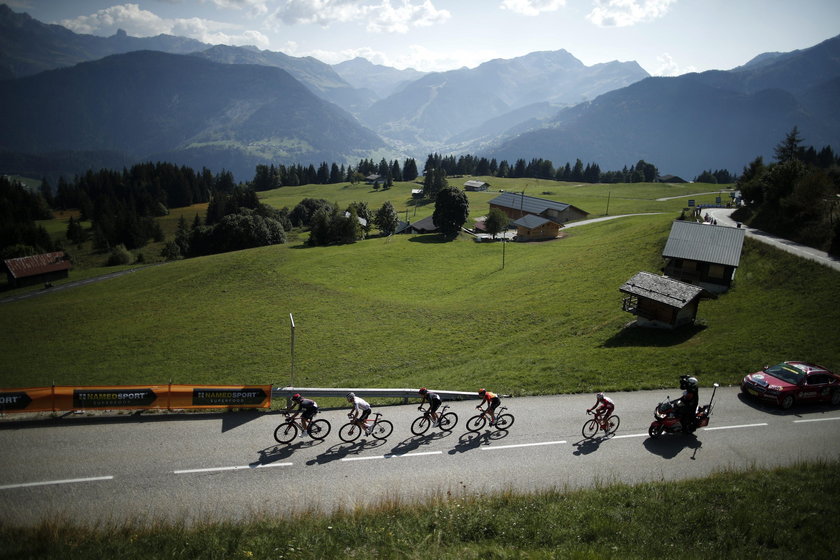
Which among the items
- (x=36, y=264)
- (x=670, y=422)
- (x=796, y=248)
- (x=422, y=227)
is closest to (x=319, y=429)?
(x=670, y=422)

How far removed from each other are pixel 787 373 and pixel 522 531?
1850 cm

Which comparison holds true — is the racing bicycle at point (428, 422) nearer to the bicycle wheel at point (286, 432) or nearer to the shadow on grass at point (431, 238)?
the bicycle wheel at point (286, 432)

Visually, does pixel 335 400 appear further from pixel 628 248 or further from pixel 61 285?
pixel 61 285

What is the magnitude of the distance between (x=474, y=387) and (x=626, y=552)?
42.7 feet

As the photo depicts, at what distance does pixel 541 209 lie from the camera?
105312 millimetres

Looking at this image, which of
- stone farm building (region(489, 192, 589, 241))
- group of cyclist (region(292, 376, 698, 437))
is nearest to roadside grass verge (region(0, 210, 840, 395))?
group of cyclist (region(292, 376, 698, 437))

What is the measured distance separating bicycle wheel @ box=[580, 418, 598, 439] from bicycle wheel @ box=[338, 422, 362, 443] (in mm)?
9947

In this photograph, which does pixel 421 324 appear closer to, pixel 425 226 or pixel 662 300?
pixel 662 300

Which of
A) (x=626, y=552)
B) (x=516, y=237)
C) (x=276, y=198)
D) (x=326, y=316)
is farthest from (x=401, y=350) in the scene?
(x=276, y=198)

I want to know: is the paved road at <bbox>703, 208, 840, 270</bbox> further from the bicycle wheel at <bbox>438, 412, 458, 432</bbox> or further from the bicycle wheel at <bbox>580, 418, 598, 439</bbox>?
the bicycle wheel at <bbox>438, 412, 458, 432</bbox>

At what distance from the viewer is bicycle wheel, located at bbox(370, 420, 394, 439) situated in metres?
18.2

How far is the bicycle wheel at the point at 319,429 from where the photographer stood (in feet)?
58.6

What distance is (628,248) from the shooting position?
5800cm

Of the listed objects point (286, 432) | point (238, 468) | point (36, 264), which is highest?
Result: point (286, 432)
